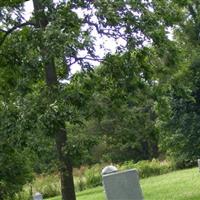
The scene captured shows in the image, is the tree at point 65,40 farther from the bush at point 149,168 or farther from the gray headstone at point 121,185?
the bush at point 149,168

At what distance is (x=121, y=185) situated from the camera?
6625 mm

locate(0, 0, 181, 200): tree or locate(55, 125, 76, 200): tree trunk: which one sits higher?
locate(0, 0, 181, 200): tree

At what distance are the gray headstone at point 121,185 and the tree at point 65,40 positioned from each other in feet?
8.09

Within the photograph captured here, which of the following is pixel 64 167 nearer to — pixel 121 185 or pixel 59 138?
pixel 59 138

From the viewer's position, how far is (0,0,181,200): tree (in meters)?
9.16

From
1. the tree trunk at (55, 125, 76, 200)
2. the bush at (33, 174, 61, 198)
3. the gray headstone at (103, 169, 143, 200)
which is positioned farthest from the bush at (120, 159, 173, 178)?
the gray headstone at (103, 169, 143, 200)

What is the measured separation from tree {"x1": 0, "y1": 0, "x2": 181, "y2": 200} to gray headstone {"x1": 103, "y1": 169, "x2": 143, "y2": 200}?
8.09ft

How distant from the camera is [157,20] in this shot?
10617 millimetres

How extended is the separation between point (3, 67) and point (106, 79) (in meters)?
2.50

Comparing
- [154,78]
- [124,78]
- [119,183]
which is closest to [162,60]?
[154,78]

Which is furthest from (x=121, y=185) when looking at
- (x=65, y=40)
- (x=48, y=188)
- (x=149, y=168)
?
(x=149, y=168)

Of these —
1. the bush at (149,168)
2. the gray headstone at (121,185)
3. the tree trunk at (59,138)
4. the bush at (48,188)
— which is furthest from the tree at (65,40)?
the bush at (149,168)

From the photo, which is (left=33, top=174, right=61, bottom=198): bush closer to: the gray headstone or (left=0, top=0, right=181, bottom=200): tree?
(left=0, top=0, right=181, bottom=200): tree

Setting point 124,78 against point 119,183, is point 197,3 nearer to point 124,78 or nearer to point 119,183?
point 124,78
